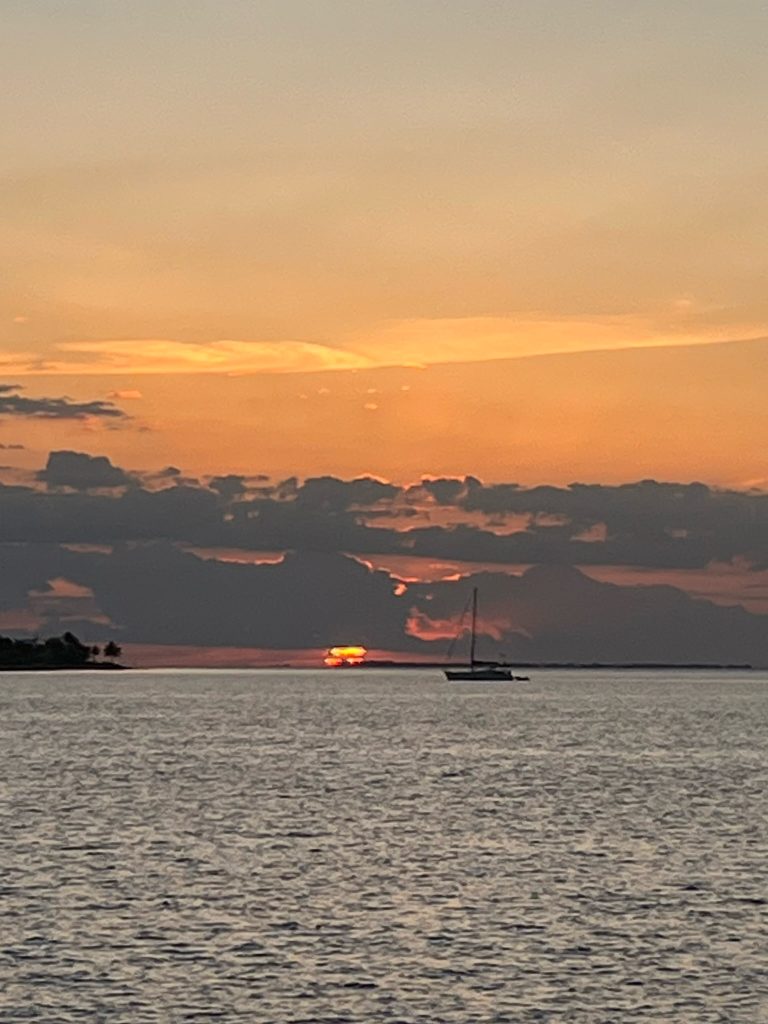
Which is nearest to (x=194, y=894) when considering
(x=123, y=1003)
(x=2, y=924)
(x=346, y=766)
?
(x=2, y=924)

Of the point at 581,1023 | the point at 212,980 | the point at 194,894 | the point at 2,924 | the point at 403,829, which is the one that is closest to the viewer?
the point at 581,1023

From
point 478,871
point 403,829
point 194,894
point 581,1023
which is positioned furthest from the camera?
point 403,829

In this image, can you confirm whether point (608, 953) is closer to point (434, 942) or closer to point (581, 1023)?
point (434, 942)

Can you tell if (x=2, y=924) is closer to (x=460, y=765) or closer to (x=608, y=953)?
(x=608, y=953)

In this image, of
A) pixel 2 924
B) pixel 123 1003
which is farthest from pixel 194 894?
pixel 123 1003

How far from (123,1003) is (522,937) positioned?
55.7ft

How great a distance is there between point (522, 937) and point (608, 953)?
4.08 m

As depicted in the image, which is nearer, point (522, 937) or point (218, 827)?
point (522, 937)

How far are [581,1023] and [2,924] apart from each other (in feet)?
79.7

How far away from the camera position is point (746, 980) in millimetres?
56562

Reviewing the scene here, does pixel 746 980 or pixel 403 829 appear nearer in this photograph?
pixel 746 980

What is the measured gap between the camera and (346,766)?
165 m

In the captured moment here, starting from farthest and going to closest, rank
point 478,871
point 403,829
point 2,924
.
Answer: point 403,829
point 478,871
point 2,924

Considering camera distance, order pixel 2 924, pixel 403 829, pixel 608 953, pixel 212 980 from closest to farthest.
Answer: pixel 212 980 < pixel 608 953 < pixel 2 924 < pixel 403 829
